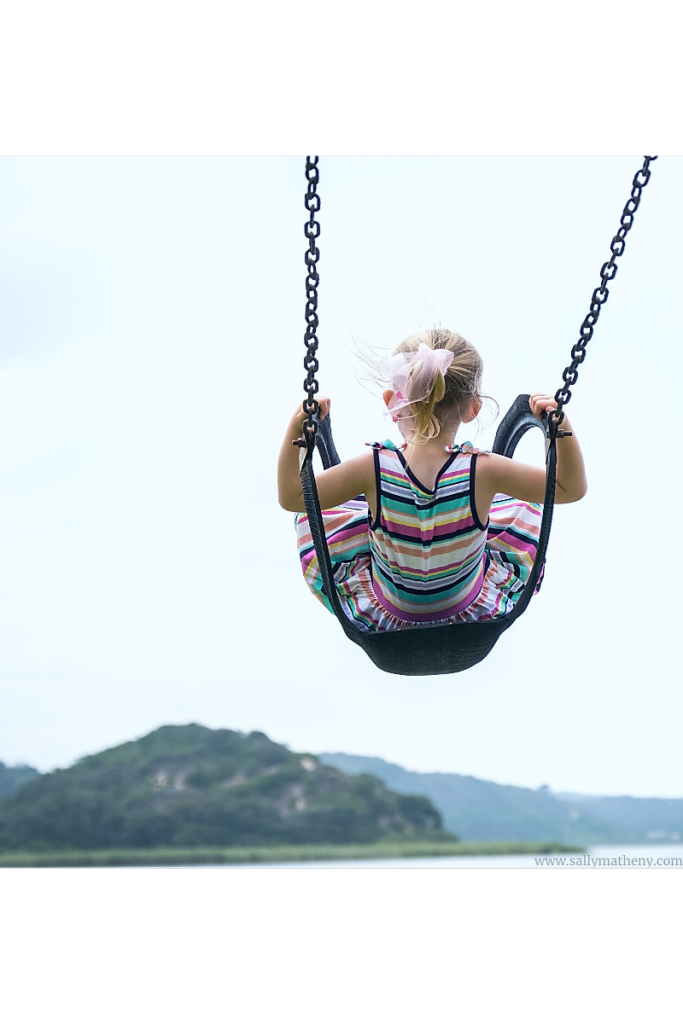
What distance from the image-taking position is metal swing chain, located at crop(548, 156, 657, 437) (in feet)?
5.24

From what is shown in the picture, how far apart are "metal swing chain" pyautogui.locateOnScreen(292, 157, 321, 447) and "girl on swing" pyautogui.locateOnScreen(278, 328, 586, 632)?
0.09 m

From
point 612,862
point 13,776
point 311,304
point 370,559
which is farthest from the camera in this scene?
point 13,776

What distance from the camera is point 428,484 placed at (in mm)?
1775

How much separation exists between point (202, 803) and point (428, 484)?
87.0ft

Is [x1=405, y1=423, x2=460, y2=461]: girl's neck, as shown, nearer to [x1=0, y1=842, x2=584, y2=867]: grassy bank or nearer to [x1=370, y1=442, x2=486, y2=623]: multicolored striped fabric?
[x1=370, y1=442, x2=486, y2=623]: multicolored striped fabric

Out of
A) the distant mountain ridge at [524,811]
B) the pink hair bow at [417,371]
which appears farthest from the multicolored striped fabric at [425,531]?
the distant mountain ridge at [524,811]

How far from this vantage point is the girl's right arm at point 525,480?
1753 millimetres

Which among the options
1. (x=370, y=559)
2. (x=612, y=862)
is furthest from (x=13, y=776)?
(x=370, y=559)

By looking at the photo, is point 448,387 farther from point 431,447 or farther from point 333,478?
point 333,478

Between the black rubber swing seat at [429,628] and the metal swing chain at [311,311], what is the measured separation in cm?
5
